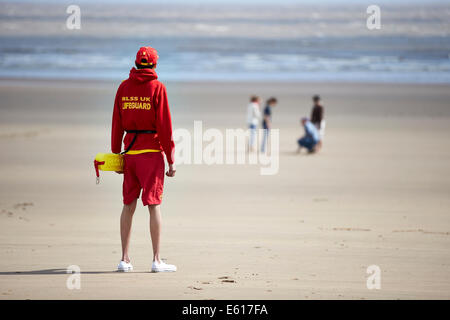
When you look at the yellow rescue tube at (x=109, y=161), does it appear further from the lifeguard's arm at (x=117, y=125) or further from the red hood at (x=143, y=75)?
the red hood at (x=143, y=75)

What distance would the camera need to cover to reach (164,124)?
20.7 ft

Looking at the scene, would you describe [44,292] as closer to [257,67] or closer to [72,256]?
[72,256]

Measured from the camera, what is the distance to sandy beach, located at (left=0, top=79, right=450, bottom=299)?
619 centimetres

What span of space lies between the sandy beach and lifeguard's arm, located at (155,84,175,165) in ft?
3.57

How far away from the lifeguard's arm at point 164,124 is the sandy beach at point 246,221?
1.09 meters

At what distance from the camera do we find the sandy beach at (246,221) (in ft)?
20.3

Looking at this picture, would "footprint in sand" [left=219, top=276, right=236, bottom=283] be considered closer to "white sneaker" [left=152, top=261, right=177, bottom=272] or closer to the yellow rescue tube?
"white sneaker" [left=152, top=261, right=177, bottom=272]

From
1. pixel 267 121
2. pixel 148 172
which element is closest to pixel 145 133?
pixel 148 172

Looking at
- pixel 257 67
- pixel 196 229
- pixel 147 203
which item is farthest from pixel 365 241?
pixel 257 67

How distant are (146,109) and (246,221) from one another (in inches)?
140

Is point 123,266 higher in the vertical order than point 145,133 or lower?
lower
